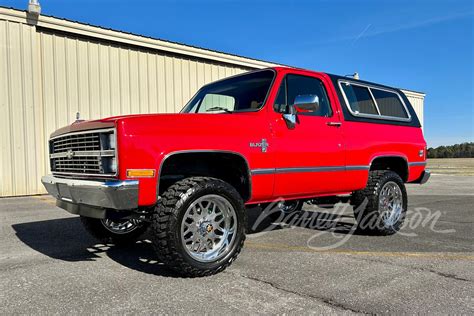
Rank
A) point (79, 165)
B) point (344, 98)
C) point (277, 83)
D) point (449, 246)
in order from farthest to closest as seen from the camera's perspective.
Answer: point (344, 98), point (449, 246), point (277, 83), point (79, 165)

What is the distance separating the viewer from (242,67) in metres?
15.1

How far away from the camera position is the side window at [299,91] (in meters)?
4.52

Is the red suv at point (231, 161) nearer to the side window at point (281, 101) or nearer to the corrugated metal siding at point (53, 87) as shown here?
the side window at point (281, 101)

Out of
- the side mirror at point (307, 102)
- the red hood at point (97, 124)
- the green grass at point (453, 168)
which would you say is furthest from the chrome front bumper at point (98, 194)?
the green grass at point (453, 168)

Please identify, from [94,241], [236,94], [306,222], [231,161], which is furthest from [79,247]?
[306,222]

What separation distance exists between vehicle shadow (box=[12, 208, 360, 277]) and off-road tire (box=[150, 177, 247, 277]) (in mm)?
227

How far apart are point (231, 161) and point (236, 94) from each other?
1113mm

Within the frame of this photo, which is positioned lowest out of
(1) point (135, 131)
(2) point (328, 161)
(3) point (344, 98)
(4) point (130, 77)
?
(2) point (328, 161)

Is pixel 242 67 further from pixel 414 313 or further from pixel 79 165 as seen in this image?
pixel 414 313

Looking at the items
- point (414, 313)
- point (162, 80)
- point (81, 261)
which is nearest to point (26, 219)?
point (81, 261)

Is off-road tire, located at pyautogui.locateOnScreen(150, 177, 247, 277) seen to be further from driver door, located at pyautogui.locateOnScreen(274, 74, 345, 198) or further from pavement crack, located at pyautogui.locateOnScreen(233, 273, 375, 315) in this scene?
driver door, located at pyautogui.locateOnScreen(274, 74, 345, 198)

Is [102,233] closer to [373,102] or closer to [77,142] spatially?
[77,142]

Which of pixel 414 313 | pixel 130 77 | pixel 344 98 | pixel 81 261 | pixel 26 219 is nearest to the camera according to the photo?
pixel 414 313

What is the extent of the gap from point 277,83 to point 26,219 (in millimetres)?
5053
